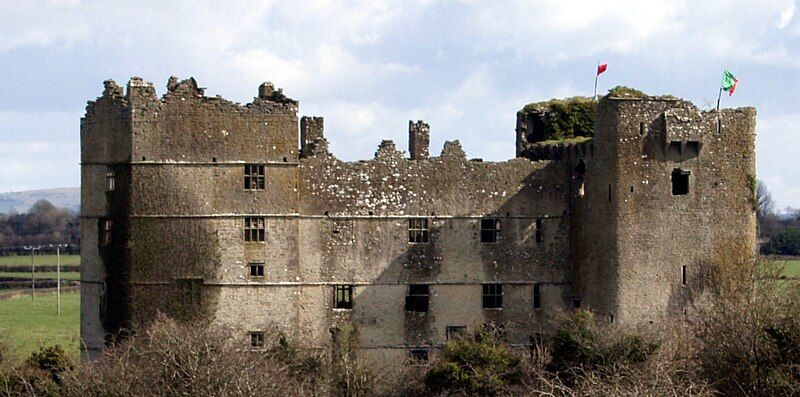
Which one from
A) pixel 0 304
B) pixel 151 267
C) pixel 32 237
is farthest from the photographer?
pixel 32 237

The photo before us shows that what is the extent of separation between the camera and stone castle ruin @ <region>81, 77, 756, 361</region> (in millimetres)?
51594

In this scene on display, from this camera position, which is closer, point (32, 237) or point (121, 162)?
point (121, 162)

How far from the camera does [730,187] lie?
52469mm

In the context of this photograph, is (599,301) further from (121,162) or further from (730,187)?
(121,162)

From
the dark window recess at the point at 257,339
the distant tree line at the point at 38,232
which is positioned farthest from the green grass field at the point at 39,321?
the distant tree line at the point at 38,232

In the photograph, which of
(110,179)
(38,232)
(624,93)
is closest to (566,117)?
(624,93)

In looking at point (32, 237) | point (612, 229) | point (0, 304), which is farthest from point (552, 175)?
point (32, 237)

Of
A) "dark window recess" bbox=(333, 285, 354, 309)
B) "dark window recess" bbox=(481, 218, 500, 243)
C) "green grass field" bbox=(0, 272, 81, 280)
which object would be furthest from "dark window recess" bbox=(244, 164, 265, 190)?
"green grass field" bbox=(0, 272, 81, 280)

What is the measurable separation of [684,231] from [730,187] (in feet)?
6.65

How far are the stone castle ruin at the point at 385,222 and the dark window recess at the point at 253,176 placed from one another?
60 millimetres

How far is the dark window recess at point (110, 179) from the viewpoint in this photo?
5197 cm

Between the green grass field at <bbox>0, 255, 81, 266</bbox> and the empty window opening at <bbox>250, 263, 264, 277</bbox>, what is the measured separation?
247 ft

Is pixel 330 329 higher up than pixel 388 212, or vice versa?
pixel 388 212

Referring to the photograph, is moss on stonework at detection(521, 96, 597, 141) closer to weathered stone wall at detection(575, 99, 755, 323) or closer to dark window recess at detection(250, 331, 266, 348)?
weathered stone wall at detection(575, 99, 755, 323)
